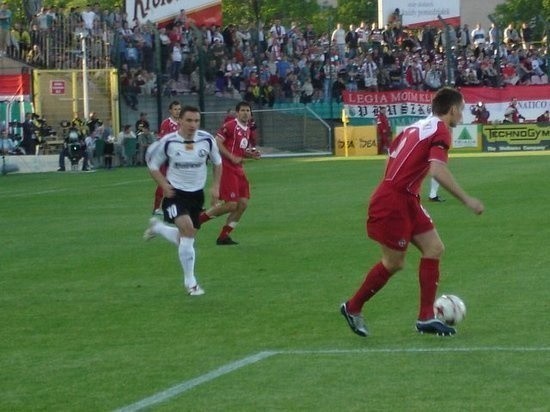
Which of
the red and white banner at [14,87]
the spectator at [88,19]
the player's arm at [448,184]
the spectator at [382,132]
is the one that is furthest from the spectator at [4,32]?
the player's arm at [448,184]

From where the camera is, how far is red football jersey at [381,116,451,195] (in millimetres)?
9320

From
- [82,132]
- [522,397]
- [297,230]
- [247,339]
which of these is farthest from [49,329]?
[82,132]

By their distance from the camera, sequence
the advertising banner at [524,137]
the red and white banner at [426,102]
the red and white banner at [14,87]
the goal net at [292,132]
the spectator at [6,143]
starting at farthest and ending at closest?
the red and white banner at [426,102] < the goal net at [292,132] < the advertising banner at [524,137] < the red and white banner at [14,87] < the spectator at [6,143]

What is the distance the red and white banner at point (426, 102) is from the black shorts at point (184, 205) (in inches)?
1409

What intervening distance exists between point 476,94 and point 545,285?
122 feet

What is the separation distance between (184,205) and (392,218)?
11.4 feet

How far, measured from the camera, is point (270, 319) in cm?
1055

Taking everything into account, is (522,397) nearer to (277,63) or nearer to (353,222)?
(353,222)

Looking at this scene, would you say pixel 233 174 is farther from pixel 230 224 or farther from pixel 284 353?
pixel 284 353

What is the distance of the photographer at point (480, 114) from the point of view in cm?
4728

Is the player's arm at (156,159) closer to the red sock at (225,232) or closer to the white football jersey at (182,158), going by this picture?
the white football jersey at (182,158)

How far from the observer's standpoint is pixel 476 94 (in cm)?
4838

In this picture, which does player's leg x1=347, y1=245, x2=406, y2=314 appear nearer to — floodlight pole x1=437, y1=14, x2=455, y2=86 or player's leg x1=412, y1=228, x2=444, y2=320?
player's leg x1=412, y1=228, x2=444, y2=320

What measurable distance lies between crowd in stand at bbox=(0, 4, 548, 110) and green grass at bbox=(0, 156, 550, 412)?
24.6 m
